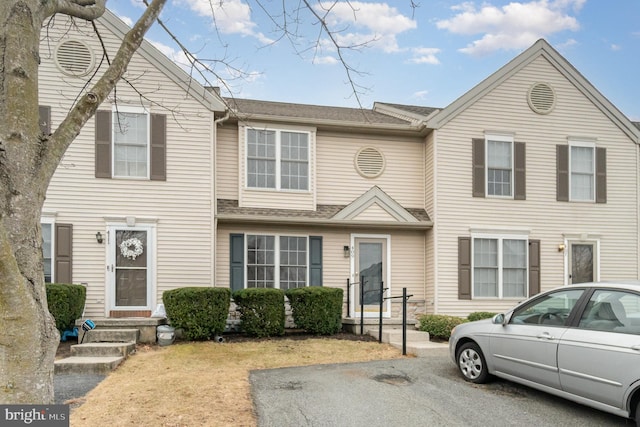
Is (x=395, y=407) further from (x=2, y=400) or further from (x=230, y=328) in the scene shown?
(x=230, y=328)

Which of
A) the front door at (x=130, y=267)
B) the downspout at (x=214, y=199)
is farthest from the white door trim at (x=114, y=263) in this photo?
the downspout at (x=214, y=199)

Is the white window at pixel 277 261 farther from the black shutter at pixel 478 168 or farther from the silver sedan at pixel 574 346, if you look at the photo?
the silver sedan at pixel 574 346

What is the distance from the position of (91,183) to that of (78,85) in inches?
85.1

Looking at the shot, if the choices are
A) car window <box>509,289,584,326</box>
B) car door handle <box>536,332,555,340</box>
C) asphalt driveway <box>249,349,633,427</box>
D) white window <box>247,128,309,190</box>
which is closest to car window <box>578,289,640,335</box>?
car window <box>509,289,584,326</box>

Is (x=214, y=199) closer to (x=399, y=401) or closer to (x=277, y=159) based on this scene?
(x=277, y=159)

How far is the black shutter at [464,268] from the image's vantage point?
11.5 m

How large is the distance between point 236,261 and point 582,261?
905 centimetres

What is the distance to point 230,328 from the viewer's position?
10.3 meters

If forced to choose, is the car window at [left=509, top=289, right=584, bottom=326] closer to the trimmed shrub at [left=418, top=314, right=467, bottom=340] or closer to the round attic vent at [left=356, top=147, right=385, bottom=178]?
the trimmed shrub at [left=418, top=314, right=467, bottom=340]

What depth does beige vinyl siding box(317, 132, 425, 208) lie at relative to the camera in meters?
11.8

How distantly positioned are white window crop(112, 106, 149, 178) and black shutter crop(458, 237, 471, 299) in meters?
7.70

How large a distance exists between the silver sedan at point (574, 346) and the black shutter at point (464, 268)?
549cm

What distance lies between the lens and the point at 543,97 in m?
12.2

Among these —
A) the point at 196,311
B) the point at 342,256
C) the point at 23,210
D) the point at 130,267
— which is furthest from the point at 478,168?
the point at 23,210
